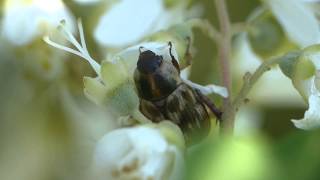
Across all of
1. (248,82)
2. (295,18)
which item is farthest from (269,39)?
(248,82)

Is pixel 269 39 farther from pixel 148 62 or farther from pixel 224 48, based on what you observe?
pixel 148 62

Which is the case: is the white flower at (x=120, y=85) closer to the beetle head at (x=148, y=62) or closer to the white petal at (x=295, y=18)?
the beetle head at (x=148, y=62)

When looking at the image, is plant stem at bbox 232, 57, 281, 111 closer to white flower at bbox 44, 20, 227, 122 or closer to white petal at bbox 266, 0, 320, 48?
white flower at bbox 44, 20, 227, 122

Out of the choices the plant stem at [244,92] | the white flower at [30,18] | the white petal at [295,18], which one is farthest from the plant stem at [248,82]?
the white flower at [30,18]

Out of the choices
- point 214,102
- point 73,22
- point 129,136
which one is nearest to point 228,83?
point 214,102

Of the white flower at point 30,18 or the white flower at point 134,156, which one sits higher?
the white flower at point 134,156

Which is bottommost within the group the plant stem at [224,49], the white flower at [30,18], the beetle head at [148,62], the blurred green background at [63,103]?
the blurred green background at [63,103]

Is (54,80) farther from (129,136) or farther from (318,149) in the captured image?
(318,149)
